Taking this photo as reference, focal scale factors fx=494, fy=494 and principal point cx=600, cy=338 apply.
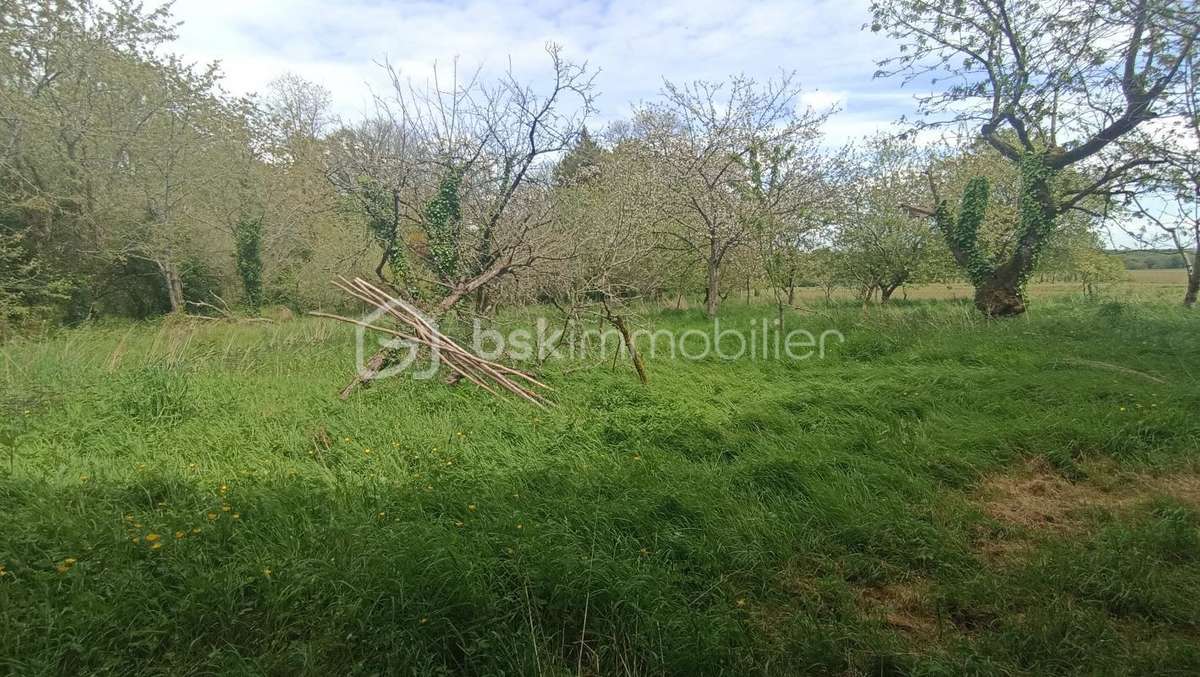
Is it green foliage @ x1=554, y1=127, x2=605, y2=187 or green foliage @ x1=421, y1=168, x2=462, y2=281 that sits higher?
green foliage @ x1=554, y1=127, x2=605, y2=187

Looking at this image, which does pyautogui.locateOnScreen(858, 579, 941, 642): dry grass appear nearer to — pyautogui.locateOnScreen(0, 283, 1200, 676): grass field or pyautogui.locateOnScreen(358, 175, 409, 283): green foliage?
pyautogui.locateOnScreen(0, 283, 1200, 676): grass field

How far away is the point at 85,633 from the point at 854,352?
8.33m

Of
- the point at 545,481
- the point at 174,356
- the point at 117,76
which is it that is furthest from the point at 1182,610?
the point at 117,76

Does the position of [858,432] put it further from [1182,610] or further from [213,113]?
[213,113]

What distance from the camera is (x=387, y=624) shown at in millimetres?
2029

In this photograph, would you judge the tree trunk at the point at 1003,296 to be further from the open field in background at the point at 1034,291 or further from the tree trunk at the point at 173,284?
the tree trunk at the point at 173,284

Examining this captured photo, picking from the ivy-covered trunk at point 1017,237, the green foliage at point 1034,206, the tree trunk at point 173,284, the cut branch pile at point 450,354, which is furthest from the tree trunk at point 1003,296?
the tree trunk at point 173,284

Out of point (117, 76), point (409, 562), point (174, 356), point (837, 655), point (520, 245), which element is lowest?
point (837, 655)

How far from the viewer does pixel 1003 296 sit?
35.0 feet

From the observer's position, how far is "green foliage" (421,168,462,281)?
25.7 feet

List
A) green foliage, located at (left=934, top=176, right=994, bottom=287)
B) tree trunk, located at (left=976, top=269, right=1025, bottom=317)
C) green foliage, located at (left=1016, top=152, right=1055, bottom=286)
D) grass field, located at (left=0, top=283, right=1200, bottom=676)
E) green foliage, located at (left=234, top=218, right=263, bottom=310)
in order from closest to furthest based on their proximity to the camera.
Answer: grass field, located at (left=0, top=283, right=1200, bottom=676) → green foliage, located at (left=1016, top=152, right=1055, bottom=286) → tree trunk, located at (left=976, top=269, right=1025, bottom=317) → green foliage, located at (left=934, top=176, right=994, bottom=287) → green foliage, located at (left=234, top=218, right=263, bottom=310)

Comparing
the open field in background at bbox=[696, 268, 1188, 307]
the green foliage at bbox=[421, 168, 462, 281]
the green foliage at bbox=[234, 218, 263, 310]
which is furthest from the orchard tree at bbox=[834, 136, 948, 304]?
the green foliage at bbox=[234, 218, 263, 310]

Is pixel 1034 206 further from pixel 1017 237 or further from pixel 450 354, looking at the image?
pixel 450 354

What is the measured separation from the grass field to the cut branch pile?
0.33m
